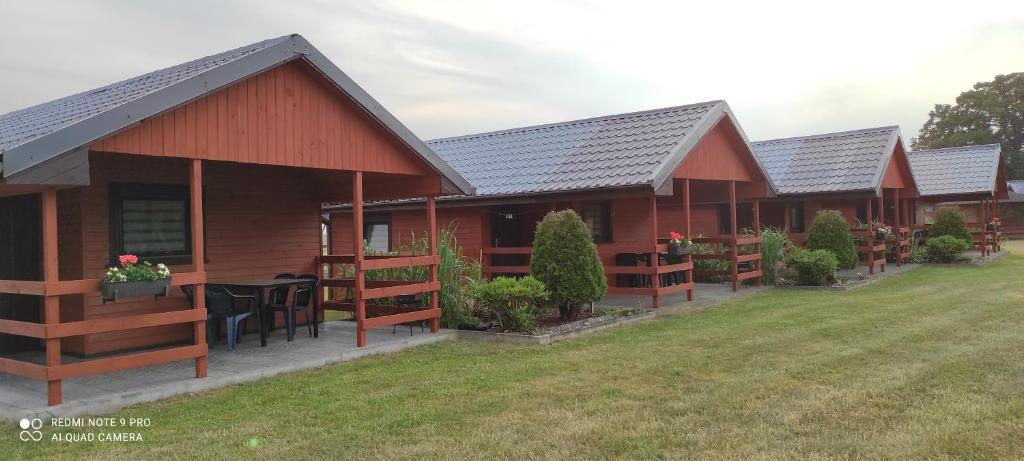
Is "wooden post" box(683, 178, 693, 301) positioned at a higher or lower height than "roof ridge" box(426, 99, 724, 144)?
lower

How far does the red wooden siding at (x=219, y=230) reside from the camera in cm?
829

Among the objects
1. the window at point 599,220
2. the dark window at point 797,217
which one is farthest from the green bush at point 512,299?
the dark window at point 797,217

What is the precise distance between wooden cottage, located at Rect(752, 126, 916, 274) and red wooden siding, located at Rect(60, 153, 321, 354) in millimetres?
12260

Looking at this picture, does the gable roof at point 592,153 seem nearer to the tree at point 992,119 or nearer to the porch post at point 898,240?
the porch post at point 898,240

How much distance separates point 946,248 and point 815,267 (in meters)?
8.46

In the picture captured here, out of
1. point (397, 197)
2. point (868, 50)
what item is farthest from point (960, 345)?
point (868, 50)

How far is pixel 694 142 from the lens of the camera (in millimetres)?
12953

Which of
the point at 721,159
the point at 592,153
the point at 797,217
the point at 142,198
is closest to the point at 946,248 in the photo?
the point at 797,217

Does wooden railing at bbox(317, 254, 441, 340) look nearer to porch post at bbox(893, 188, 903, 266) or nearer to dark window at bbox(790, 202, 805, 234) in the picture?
dark window at bbox(790, 202, 805, 234)

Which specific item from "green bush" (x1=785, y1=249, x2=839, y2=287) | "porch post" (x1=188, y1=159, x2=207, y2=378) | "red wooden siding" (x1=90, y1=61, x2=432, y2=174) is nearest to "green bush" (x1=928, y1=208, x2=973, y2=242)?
"green bush" (x1=785, y1=249, x2=839, y2=287)

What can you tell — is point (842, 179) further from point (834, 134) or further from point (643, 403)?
point (643, 403)

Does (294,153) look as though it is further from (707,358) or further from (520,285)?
(707,358)

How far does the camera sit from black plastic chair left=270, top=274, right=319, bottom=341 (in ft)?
30.0

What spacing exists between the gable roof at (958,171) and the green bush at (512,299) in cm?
2039
